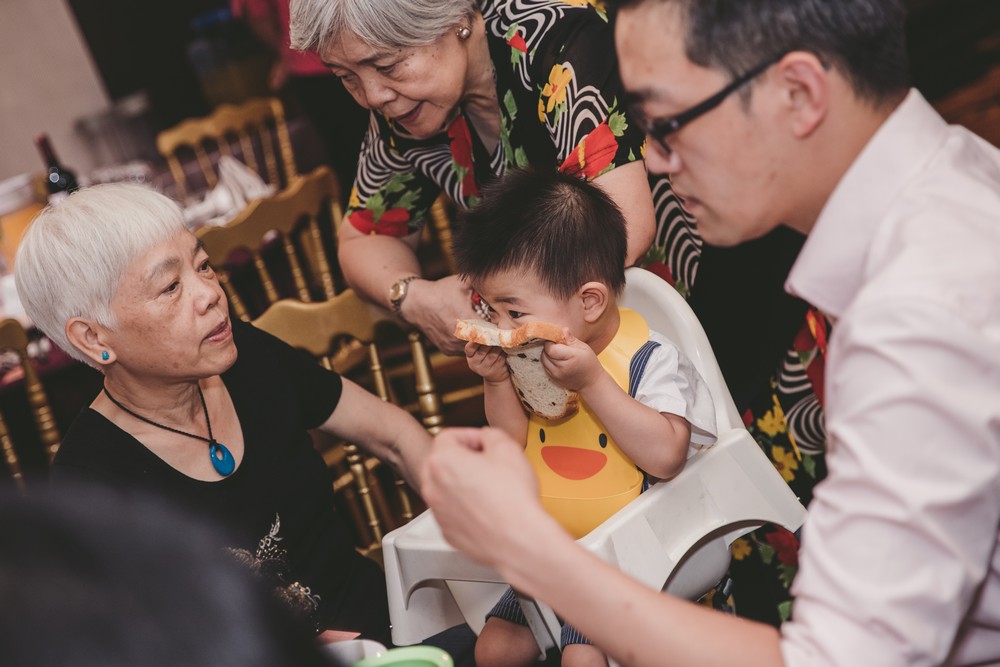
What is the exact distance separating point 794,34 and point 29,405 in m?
2.46

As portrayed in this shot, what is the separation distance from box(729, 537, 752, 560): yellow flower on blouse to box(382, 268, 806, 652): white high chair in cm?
Answer: 70

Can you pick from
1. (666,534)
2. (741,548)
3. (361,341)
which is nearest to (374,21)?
(361,341)

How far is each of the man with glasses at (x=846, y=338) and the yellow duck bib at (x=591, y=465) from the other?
1.60ft

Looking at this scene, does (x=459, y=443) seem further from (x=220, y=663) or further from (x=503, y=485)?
(x=220, y=663)

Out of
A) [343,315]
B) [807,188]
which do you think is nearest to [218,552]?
[807,188]

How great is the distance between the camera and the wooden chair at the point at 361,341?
206 centimetres

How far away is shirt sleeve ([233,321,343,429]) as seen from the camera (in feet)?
6.10

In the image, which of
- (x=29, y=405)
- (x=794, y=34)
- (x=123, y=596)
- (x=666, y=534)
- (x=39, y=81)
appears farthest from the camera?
(x=39, y=81)

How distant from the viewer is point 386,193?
2.22 m

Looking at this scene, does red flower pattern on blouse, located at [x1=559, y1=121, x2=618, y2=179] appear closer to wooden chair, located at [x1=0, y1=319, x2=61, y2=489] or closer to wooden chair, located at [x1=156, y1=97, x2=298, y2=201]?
wooden chair, located at [x1=0, y1=319, x2=61, y2=489]

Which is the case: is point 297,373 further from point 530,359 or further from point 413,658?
point 413,658

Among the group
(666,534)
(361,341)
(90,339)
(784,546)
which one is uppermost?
(90,339)

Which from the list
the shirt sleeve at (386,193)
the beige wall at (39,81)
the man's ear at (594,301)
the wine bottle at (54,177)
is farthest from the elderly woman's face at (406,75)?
the beige wall at (39,81)

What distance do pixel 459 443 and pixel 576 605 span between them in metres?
0.21
